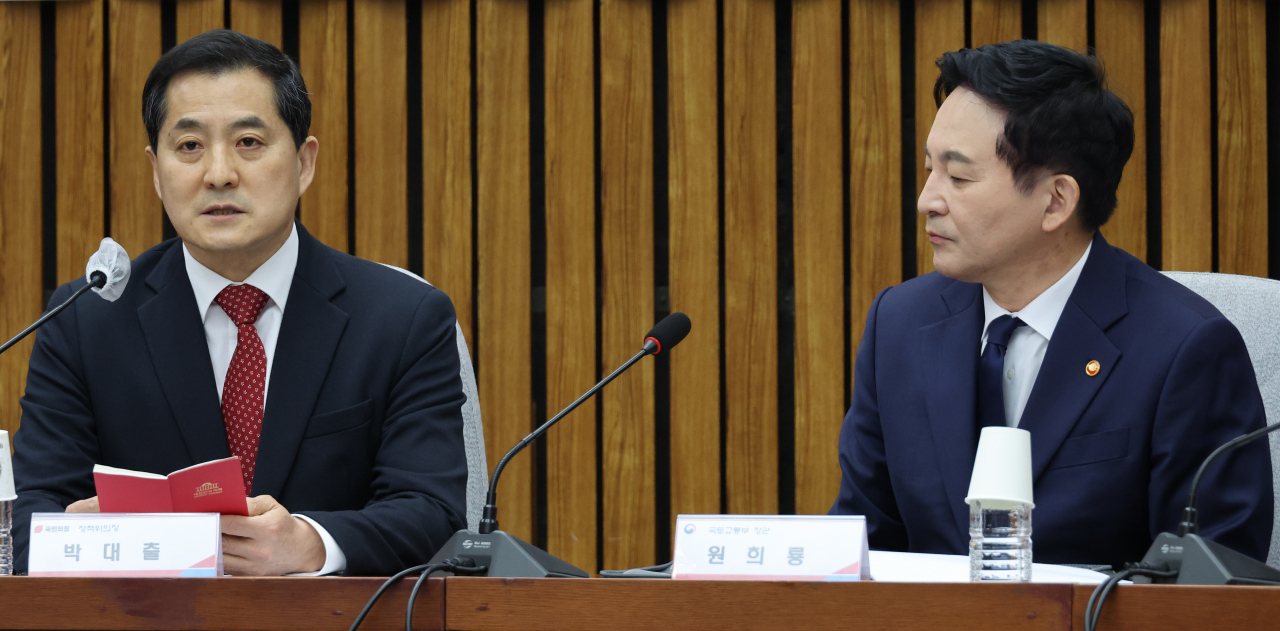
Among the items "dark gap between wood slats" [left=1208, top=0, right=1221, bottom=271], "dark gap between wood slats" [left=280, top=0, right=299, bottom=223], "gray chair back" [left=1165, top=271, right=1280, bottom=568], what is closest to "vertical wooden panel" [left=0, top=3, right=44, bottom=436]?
"dark gap between wood slats" [left=280, top=0, right=299, bottom=223]

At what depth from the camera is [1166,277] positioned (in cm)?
194

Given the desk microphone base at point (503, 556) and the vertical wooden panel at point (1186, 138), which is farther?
the vertical wooden panel at point (1186, 138)

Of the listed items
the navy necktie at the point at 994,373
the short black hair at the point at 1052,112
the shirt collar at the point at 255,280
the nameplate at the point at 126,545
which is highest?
the short black hair at the point at 1052,112

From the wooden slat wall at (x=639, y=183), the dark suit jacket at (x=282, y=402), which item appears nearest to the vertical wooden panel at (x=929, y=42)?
the wooden slat wall at (x=639, y=183)

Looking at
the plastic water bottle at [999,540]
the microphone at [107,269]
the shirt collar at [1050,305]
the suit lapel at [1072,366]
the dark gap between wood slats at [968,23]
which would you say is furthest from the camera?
the dark gap between wood slats at [968,23]

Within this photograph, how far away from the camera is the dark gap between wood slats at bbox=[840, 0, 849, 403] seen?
3010 mm

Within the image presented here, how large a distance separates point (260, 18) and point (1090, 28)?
7.04 ft

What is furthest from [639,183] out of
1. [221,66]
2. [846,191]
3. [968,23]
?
[221,66]

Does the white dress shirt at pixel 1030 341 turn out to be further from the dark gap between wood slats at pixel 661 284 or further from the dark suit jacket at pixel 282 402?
the dark gap between wood slats at pixel 661 284

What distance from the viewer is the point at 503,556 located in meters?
1.25

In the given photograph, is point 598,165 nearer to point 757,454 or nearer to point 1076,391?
point 757,454

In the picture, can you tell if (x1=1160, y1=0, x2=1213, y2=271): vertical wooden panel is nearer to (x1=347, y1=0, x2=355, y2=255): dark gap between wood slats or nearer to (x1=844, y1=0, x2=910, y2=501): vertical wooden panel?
(x1=844, y1=0, x2=910, y2=501): vertical wooden panel

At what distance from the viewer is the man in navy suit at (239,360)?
182 cm

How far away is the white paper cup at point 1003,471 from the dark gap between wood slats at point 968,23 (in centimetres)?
201
